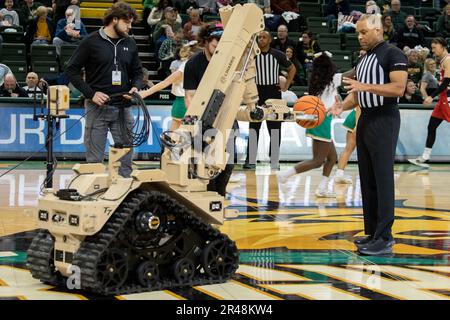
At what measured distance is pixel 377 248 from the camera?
28.3ft

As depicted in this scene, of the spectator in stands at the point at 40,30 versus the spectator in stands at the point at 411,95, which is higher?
the spectator in stands at the point at 40,30

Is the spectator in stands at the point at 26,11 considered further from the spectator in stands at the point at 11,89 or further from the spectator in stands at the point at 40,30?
the spectator in stands at the point at 11,89

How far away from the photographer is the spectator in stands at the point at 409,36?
925 inches

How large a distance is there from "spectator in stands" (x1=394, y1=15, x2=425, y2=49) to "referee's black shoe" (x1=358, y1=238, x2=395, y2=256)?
1546 cm

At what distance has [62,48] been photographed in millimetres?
20422

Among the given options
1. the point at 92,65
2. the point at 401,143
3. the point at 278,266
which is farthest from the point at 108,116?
the point at 401,143

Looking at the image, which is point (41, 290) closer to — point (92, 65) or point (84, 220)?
point (84, 220)

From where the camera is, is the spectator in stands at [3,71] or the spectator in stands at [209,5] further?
the spectator in stands at [209,5]

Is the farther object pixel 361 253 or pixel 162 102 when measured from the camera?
pixel 162 102

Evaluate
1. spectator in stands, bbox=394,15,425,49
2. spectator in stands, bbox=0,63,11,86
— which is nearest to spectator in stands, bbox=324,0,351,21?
spectator in stands, bbox=394,15,425,49

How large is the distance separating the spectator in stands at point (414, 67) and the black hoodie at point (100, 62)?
1320 cm

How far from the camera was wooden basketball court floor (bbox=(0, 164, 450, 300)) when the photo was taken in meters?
6.95

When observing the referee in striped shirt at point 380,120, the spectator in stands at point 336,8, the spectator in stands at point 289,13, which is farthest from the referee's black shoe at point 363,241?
the spectator in stands at point 336,8

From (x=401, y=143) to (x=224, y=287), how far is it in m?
12.5
